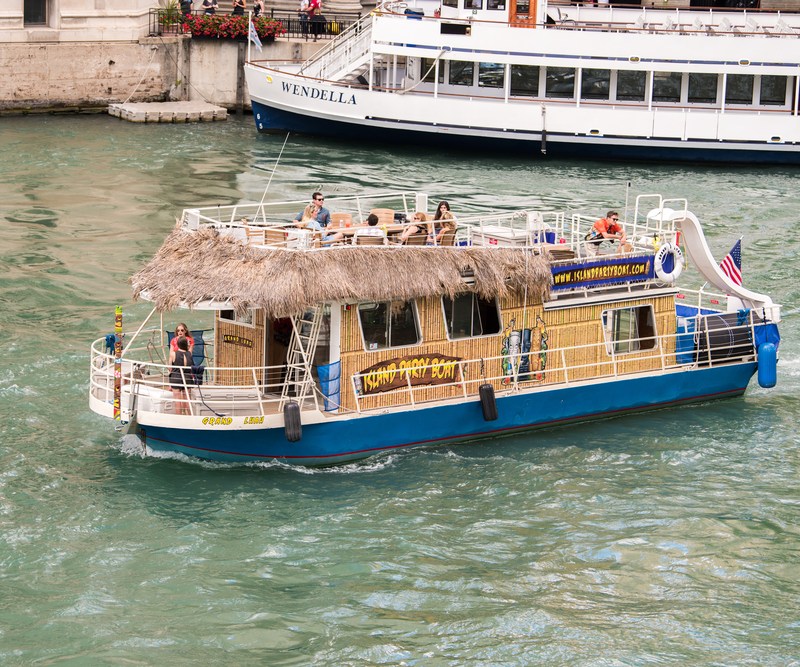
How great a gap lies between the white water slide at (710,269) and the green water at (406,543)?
1400 millimetres

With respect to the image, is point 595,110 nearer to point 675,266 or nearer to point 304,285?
point 675,266

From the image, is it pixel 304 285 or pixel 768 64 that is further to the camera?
pixel 768 64

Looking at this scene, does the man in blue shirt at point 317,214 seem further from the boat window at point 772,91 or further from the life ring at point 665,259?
the boat window at point 772,91

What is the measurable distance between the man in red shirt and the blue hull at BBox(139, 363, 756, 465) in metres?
2.17

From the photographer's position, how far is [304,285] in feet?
61.3

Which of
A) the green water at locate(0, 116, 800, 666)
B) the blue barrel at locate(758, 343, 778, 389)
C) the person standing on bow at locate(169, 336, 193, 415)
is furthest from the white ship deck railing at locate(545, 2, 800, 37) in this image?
the person standing on bow at locate(169, 336, 193, 415)

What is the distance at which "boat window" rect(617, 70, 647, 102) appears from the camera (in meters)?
46.0

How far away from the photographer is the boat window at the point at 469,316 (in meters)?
20.6

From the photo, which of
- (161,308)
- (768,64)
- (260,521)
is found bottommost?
(260,521)

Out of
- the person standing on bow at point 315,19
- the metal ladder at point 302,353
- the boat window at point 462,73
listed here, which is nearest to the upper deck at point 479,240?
the metal ladder at point 302,353

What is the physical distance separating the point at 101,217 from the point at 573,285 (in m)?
17.1

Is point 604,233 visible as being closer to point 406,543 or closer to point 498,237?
point 498,237

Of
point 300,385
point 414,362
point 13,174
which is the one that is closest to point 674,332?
point 414,362

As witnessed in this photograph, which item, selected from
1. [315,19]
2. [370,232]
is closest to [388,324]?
[370,232]
